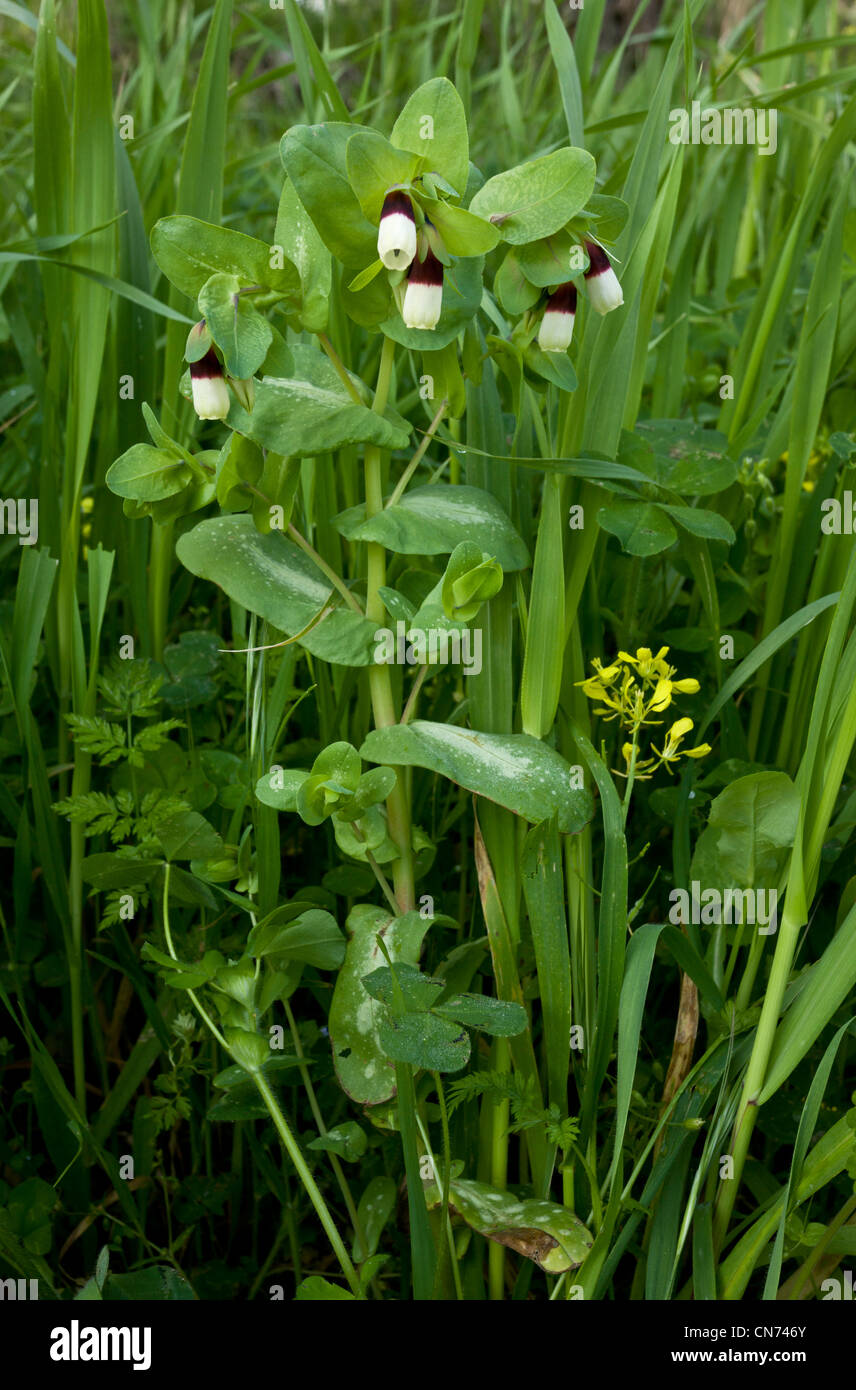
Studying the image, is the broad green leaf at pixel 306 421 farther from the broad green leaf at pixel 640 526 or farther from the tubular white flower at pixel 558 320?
the broad green leaf at pixel 640 526

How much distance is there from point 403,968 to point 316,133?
1.97 ft

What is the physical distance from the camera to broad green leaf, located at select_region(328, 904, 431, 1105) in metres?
0.85

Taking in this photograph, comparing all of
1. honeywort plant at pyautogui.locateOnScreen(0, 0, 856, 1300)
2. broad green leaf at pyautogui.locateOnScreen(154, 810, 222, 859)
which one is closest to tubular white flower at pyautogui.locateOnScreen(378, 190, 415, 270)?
honeywort plant at pyautogui.locateOnScreen(0, 0, 856, 1300)

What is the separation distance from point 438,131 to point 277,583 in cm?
35

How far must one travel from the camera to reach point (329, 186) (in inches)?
30.8

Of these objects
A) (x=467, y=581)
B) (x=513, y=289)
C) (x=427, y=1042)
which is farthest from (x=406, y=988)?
(x=513, y=289)

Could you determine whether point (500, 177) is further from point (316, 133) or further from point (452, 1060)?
point (452, 1060)

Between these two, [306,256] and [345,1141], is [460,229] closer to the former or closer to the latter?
[306,256]

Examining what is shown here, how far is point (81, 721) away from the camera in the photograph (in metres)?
1.01

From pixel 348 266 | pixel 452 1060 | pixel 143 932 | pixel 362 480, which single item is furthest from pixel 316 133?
pixel 143 932

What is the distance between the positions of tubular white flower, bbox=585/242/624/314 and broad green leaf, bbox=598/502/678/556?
0.21 meters

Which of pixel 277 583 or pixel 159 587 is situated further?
pixel 159 587

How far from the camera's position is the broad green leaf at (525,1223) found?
0.81m

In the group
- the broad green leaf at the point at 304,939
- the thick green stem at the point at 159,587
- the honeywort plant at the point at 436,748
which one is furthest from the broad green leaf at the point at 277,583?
the thick green stem at the point at 159,587
